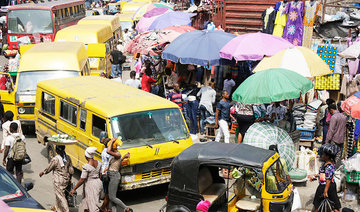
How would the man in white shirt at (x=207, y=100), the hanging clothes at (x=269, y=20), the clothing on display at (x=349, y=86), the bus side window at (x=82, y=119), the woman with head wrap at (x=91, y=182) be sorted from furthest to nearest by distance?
the hanging clothes at (x=269, y=20), the man in white shirt at (x=207, y=100), the clothing on display at (x=349, y=86), the bus side window at (x=82, y=119), the woman with head wrap at (x=91, y=182)

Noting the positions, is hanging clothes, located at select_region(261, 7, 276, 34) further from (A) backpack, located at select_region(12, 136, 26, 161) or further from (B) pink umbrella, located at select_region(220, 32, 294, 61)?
(A) backpack, located at select_region(12, 136, 26, 161)

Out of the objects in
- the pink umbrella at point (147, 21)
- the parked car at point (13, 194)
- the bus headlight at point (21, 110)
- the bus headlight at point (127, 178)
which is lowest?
the bus headlight at point (21, 110)

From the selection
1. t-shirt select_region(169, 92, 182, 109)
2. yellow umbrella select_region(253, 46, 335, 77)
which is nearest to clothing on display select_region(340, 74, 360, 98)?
yellow umbrella select_region(253, 46, 335, 77)

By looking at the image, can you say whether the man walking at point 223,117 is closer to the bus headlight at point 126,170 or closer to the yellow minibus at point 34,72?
the bus headlight at point 126,170

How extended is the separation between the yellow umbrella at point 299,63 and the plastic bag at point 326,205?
13.4ft

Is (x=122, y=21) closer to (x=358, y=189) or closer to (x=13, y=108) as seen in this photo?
(x=13, y=108)

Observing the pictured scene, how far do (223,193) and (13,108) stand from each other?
882 cm

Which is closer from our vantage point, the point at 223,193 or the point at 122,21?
the point at 223,193

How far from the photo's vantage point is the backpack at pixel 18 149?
10.1m

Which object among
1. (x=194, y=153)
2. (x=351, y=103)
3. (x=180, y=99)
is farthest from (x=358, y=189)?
(x=180, y=99)

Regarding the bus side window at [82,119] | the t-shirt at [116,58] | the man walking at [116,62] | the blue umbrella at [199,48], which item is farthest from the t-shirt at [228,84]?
the t-shirt at [116,58]

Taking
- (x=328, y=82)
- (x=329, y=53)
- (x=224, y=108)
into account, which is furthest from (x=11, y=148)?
(x=329, y=53)

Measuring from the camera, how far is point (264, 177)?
7.54 meters

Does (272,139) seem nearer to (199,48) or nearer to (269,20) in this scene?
(199,48)
